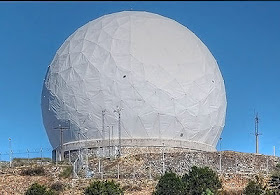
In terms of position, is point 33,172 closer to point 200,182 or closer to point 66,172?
point 66,172

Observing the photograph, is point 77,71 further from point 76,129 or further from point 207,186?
point 207,186

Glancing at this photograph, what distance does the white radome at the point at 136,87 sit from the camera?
60469 mm

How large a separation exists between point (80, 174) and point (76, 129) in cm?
1011

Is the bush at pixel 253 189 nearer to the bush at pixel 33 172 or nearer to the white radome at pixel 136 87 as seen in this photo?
the bush at pixel 33 172

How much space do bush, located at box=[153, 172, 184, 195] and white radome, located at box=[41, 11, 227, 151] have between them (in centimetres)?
1773

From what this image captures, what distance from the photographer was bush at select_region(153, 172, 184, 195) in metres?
41.4

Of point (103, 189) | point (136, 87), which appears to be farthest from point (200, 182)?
point (136, 87)

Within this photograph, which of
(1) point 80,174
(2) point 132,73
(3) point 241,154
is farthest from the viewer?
(2) point 132,73

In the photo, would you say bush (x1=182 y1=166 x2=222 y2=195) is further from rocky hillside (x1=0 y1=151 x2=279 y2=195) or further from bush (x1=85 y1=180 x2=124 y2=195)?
bush (x1=85 y1=180 x2=124 y2=195)

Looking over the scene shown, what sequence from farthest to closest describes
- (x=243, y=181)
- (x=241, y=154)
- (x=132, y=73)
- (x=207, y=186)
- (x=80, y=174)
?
(x=132, y=73) < (x=241, y=154) < (x=80, y=174) < (x=243, y=181) < (x=207, y=186)

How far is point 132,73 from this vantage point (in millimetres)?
60562

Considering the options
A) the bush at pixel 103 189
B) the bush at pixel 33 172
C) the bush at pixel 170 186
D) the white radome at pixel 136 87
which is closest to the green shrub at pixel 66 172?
the bush at pixel 33 172

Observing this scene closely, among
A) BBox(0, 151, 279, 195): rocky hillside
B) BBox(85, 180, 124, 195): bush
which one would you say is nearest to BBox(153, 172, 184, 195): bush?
BBox(85, 180, 124, 195): bush

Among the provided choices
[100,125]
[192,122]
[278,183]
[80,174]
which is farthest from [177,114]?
[278,183]
